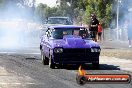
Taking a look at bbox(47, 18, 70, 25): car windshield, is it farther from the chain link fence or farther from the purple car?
the purple car

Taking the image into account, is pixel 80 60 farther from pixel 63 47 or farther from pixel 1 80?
pixel 1 80

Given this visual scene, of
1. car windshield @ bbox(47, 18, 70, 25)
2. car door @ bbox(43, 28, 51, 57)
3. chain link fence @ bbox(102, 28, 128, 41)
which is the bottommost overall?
chain link fence @ bbox(102, 28, 128, 41)

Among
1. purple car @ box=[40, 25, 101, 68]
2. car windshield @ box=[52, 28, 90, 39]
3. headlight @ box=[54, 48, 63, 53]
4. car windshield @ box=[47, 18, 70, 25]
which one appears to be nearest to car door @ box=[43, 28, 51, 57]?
purple car @ box=[40, 25, 101, 68]

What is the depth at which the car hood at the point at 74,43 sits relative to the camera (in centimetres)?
1364

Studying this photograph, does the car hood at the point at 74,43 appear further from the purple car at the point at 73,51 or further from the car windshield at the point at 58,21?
the car windshield at the point at 58,21

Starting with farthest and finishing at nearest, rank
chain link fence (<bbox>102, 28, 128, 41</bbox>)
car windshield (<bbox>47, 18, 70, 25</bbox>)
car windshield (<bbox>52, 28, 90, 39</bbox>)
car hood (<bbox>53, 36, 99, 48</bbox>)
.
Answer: chain link fence (<bbox>102, 28, 128, 41</bbox>) < car windshield (<bbox>47, 18, 70, 25</bbox>) < car windshield (<bbox>52, 28, 90, 39</bbox>) < car hood (<bbox>53, 36, 99, 48</bbox>)

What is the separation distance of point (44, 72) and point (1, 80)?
7.19ft

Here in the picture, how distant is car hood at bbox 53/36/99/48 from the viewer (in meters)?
13.6

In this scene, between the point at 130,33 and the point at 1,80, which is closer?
the point at 1,80

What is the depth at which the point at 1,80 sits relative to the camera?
10844 mm

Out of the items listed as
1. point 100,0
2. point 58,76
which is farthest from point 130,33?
point 100,0

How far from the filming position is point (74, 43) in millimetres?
13781

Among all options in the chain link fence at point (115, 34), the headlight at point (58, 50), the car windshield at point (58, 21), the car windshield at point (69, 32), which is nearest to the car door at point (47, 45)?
the car windshield at point (69, 32)

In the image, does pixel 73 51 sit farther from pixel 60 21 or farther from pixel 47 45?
pixel 60 21
